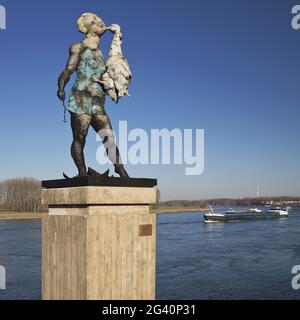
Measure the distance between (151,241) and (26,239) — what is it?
37.8m

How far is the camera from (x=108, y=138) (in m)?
6.85

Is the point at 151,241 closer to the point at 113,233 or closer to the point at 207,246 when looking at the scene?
the point at 113,233

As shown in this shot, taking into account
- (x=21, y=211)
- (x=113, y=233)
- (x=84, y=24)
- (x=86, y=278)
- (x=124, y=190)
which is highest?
(x=84, y=24)

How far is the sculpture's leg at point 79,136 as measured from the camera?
21.7 feet

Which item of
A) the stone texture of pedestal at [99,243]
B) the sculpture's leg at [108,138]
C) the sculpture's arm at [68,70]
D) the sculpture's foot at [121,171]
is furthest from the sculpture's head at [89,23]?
the stone texture of pedestal at [99,243]

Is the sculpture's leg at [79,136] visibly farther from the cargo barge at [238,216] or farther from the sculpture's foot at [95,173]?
the cargo barge at [238,216]

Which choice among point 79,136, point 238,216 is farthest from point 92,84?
point 238,216

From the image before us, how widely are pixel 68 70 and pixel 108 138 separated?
1172mm

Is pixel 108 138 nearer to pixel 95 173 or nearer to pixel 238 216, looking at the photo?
pixel 95 173

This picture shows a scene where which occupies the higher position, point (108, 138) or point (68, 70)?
point (68, 70)

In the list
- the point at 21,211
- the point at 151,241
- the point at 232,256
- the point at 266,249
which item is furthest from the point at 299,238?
the point at 21,211

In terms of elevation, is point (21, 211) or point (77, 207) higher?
point (77, 207)

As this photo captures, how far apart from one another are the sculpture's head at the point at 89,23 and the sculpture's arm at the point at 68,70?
0.34 meters

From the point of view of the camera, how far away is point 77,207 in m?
6.12
